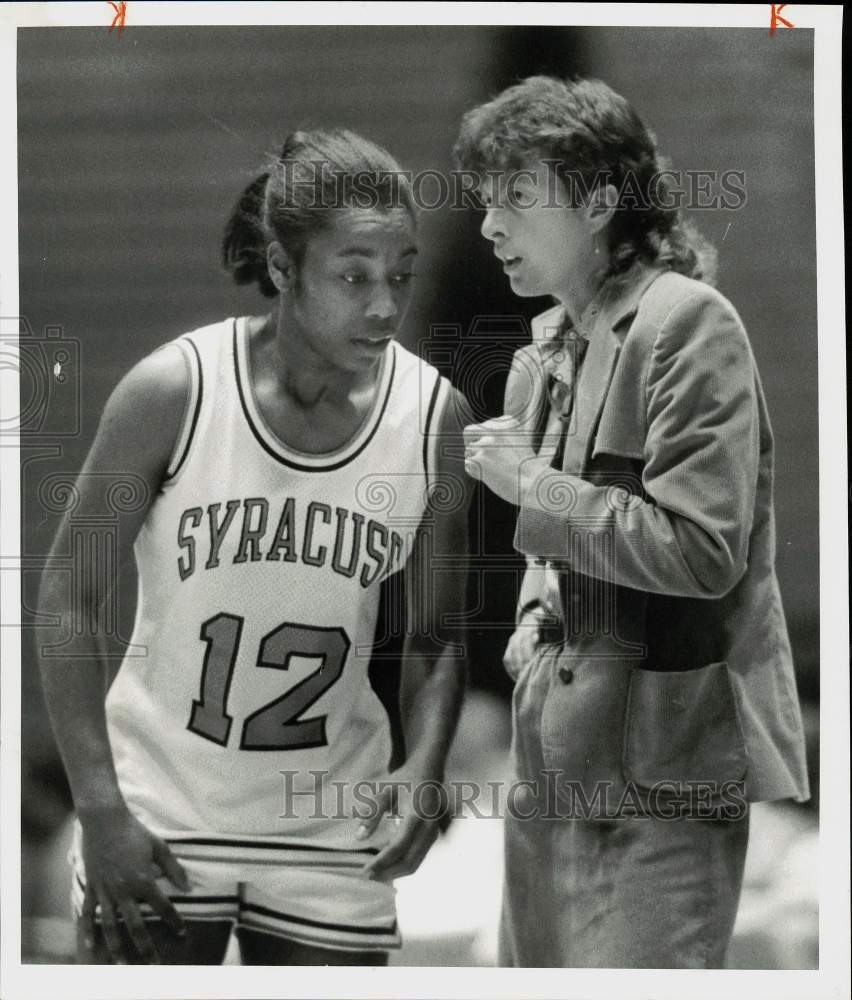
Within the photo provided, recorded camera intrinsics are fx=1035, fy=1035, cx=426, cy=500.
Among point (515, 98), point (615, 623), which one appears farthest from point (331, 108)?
point (615, 623)

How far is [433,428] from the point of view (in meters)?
2.12

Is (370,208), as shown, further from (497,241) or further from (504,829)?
(504,829)

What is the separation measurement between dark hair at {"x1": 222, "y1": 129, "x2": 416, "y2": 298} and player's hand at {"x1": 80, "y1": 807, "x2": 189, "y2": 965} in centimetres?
117

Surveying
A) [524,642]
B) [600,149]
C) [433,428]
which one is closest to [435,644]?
[524,642]

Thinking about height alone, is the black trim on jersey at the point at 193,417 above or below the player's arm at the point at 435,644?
above

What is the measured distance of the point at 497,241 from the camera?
6.88ft

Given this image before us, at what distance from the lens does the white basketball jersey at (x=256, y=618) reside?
6.86 ft

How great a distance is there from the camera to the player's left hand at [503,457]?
2.09 m

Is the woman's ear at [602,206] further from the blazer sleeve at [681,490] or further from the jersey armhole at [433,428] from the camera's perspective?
the jersey armhole at [433,428]

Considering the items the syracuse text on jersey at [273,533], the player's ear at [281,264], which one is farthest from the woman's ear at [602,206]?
the syracuse text on jersey at [273,533]

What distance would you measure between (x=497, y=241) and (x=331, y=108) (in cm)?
43

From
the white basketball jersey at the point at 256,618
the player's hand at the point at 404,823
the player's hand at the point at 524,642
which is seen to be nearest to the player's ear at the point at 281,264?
the white basketball jersey at the point at 256,618

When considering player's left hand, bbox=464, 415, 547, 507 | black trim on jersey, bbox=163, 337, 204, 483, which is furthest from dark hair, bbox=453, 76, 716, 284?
black trim on jersey, bbox=163, 337, 204, 483

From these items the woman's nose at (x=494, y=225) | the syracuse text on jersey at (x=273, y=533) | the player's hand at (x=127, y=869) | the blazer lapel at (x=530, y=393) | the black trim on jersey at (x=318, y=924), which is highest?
the woman's nose at (x=494, y=225)
